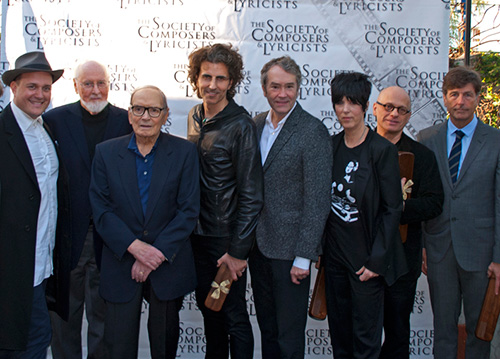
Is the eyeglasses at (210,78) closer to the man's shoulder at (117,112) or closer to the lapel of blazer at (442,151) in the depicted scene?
the man's shoulder at (117,112)

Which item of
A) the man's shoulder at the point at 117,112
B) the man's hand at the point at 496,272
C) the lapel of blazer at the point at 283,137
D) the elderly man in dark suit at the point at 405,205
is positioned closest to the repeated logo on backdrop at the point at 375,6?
the elderly man in dark suit at the point at 405,205

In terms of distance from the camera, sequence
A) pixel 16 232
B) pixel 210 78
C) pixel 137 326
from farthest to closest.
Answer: pixel 210 78 → pixel 137 326 → pixel 16 232

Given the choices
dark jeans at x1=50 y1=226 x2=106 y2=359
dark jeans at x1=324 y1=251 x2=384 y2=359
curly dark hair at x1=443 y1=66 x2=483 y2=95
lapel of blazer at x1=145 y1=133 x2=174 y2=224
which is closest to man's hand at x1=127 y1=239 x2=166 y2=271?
lapel of blazer at x1=145 y1=133 x2=174 y2=224

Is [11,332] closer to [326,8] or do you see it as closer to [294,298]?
[294,298]

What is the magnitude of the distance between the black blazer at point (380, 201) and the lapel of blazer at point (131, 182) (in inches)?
49.3

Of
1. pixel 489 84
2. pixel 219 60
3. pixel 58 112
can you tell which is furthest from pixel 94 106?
pixel 489 84

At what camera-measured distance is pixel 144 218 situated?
2699 mm

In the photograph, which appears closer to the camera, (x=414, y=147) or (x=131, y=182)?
(x=131, y=182)

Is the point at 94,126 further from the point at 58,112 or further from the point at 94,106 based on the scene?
the point at 58,112

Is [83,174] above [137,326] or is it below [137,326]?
above

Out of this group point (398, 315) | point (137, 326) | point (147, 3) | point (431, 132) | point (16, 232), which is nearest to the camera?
point (16, 232)

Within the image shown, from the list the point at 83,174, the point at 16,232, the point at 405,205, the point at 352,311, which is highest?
the point at 83,174

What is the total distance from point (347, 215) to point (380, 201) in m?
0.21

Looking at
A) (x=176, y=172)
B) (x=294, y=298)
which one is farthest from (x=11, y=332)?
(x=294, y=298)
